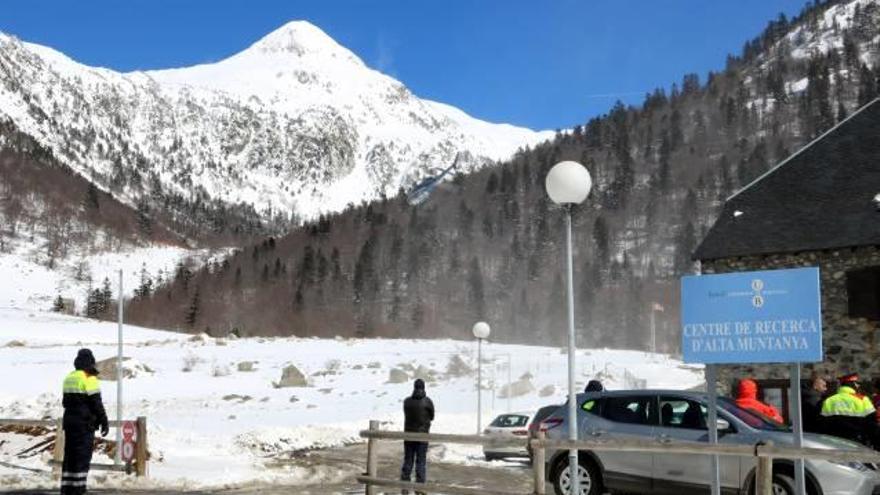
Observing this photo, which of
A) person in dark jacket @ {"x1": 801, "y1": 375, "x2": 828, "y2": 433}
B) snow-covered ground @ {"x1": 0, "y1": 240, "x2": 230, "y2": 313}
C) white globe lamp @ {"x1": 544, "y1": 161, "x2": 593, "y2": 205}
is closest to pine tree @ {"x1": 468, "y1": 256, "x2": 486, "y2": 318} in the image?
snow-covered ground @ {"x1": 0, "y1": 240, "x2": 230, "y2": 313}

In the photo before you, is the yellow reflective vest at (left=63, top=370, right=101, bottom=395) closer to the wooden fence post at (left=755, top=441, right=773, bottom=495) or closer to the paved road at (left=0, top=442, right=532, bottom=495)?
the paved road at (left=0, top=442, right=532, bottom=495)

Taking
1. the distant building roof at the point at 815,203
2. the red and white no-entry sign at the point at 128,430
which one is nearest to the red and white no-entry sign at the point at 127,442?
the red and white no-entry sign at the point at 128,430

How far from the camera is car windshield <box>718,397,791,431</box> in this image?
12320 mm

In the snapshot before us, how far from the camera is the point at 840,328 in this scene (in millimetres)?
23609

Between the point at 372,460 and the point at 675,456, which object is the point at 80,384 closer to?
the point at 372,460

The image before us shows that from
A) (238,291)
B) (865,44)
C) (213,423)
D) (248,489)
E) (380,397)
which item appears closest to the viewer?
(248,489)

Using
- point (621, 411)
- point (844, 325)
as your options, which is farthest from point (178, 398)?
point (621, 411)

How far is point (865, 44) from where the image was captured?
6727 inches

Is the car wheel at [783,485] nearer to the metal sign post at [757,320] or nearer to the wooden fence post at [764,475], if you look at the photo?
the metal sign post at [757,320]

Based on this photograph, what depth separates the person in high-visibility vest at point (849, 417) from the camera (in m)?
13.8

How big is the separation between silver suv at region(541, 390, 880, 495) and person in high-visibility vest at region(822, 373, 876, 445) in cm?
186

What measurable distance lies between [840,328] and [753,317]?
16806 mm

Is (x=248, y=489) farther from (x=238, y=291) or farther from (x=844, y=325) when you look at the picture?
(x=238, y=291)

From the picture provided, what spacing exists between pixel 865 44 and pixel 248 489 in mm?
179142
